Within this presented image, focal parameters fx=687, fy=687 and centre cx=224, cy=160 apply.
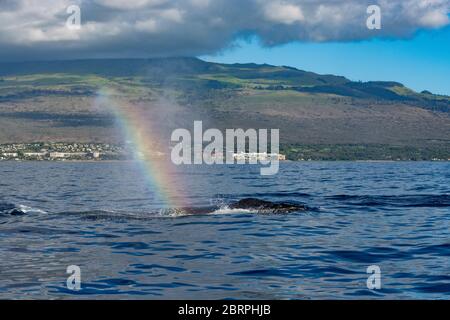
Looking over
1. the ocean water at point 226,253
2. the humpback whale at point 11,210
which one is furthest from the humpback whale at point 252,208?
the humpback whale at point 11,210

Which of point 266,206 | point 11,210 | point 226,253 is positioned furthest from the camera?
point 266,206

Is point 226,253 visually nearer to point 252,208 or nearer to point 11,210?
point 252,208

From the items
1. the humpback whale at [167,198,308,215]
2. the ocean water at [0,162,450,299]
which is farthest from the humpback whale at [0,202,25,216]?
the humpback whale at [167,198,308,215]

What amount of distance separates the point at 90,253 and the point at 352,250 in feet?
33.7

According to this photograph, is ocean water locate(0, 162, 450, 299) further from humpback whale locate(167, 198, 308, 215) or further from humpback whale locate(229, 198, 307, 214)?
humpback whale locate(229, 198, 307, 214)

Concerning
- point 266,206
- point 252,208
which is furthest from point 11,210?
point 266,206

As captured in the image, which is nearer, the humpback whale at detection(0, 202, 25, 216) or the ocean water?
the ocean water

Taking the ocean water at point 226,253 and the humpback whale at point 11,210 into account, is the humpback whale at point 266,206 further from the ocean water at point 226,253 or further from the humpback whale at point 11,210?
the humpback whale at point 11,210

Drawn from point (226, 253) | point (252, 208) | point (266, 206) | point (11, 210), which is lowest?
point (11, 210)

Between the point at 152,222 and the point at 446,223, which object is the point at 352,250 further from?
the point at 152,222

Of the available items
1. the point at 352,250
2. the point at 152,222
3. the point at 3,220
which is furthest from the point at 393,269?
the point at 3,220

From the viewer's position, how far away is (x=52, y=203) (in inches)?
2048

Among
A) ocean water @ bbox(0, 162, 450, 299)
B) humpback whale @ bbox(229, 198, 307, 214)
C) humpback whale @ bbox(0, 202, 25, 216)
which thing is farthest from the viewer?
humpback whale @ bbox(229, 198, 307, 214)
